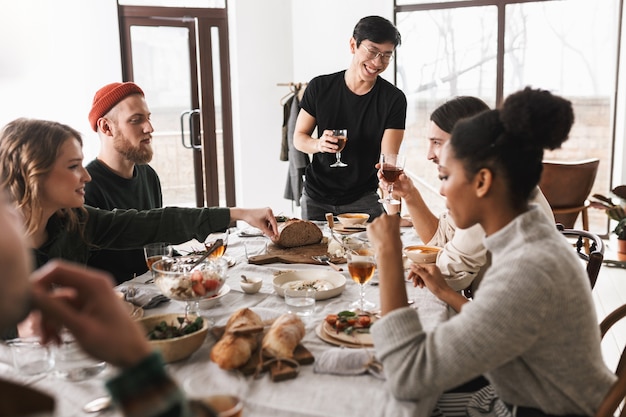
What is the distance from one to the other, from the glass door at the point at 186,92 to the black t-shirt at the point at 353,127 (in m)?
2.46

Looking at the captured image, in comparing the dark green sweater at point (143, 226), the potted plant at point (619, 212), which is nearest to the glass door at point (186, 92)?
the potted plant at point (619, 212)

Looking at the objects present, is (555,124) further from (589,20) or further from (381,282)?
(589,20)

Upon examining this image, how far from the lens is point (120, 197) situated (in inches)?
102

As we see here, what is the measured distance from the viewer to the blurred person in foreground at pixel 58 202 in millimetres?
1814

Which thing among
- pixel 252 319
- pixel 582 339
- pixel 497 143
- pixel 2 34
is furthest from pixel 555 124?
pixel 2 34

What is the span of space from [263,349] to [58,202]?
0.93m

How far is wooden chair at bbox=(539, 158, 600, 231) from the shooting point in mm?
4973

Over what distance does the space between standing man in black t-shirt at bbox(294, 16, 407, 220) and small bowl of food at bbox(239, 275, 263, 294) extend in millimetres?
1514

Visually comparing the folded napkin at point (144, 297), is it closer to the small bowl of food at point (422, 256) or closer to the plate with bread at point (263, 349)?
the plate with bread at point (263, 349)

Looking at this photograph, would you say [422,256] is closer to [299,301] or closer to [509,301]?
[299,301]

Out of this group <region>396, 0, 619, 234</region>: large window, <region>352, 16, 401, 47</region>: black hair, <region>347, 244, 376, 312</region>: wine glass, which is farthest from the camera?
<region>396, 0, 619, 234</region>: large window

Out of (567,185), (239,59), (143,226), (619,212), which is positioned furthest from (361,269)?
(239,59)

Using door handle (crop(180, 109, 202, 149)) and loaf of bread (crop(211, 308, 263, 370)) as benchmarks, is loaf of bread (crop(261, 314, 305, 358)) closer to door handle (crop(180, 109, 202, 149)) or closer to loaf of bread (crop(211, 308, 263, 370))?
loaf of bread (crop(211, 308, 263, 370))

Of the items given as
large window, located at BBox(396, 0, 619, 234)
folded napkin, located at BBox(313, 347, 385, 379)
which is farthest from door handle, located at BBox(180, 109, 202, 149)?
folded napkin, located at BBox(313, 347, 385, 379)
